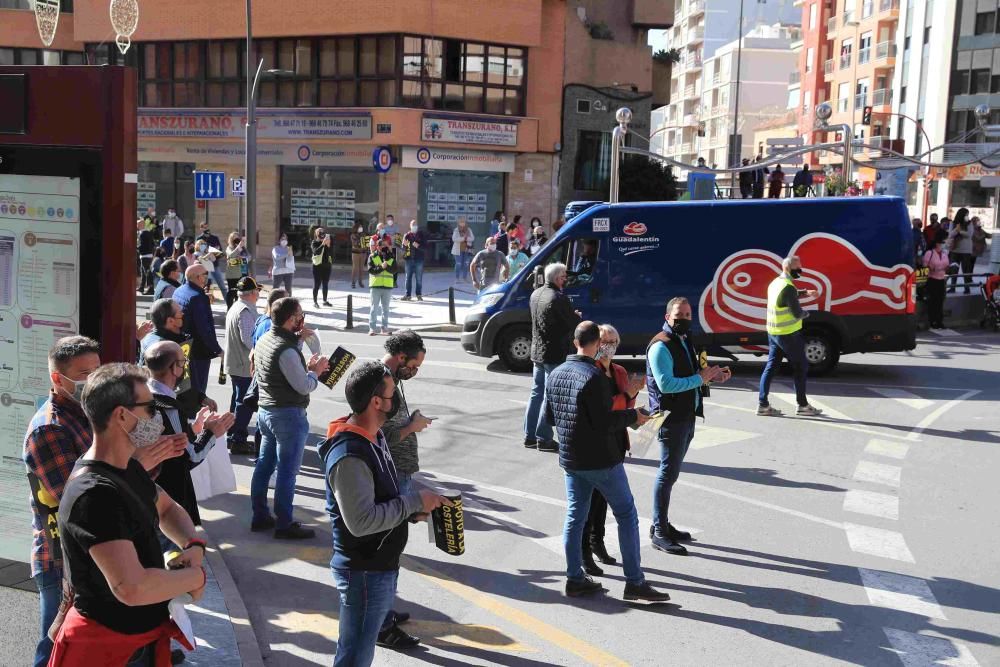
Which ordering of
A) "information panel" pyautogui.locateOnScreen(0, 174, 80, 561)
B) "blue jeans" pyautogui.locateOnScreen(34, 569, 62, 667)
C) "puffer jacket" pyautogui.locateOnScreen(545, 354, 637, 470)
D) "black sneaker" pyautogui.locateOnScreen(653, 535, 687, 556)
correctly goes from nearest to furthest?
1. "blue jeans" pyautogui.locateOnScreen(34, 569, 62, 667)
2. "information panel" pyautogui.locateOnScreen(0, 174, 80, 561)
3. "puffer jacket" pyautogui.locateOnScreen(545, 354, 637, 470)
4. "black sneaker" pyautogui.locateOnScreen(653, 535, 687, 556)

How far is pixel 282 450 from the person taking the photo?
7.95 meters

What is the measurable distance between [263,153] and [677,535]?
28577mm

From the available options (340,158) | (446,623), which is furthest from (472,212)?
(446,623)

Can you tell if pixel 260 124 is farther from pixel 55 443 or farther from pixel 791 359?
pixel 55 443

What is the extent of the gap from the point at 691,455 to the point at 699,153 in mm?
88968

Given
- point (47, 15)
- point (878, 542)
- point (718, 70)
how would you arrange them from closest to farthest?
point (47, 15) < point (878, 542) < point (718, 70)

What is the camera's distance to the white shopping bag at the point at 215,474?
757 centimetres

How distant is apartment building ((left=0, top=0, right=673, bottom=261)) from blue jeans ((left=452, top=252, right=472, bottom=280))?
3.25 metres

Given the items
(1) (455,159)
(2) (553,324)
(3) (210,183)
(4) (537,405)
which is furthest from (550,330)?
(1) (455,159)

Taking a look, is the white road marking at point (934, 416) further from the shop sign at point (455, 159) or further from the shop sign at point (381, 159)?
the shop sign at point (455, 159)

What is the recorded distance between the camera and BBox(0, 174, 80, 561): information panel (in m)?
6.13

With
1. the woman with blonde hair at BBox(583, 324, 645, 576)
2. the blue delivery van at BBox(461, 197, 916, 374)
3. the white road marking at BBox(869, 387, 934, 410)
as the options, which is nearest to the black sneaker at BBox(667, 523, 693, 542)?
the woman with blonde hair at BBox(583, 324, 645, 576)

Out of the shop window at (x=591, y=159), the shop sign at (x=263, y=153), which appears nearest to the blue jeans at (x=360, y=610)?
the shop sign at (x=263, y=153)

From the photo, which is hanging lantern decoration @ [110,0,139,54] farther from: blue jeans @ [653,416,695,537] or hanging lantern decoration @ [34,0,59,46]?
blue jeans @ [653,416,695,537]
